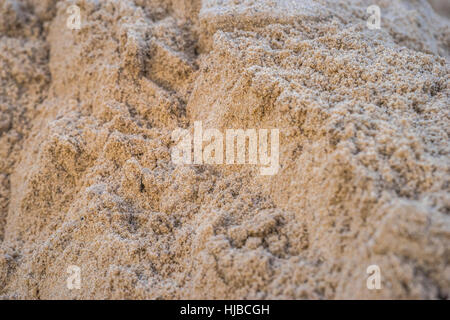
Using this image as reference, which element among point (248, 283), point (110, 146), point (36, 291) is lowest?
point (36, 291)

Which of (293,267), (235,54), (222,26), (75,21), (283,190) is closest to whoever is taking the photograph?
(293,267)

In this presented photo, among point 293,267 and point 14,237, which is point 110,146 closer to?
point 14,237

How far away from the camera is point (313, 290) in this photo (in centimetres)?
89

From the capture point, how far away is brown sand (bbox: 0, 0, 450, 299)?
91 cm

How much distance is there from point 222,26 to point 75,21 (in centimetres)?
70

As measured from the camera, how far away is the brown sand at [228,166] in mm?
908

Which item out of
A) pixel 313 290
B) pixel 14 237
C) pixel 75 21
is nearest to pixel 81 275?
pixel 14 237

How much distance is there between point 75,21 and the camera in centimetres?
164

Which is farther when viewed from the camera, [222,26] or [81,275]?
[222,26]

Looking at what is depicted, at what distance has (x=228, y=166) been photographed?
1.19 metres

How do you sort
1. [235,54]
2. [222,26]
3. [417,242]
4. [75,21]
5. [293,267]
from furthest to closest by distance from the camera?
[75,21] < [222,26] < [235,54] < [293,267] < [417,242]

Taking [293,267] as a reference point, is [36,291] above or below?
below

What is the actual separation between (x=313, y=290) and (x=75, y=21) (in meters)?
1.47
